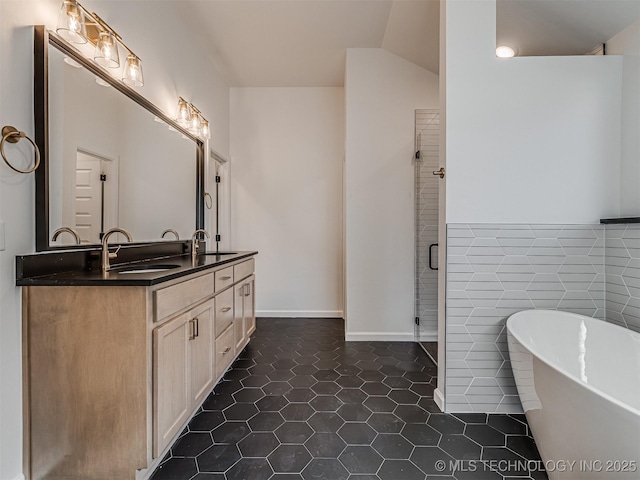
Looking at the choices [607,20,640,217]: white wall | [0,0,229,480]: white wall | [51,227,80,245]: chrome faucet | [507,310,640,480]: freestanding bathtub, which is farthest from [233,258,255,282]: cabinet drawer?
[607,20,640,217]: white wall

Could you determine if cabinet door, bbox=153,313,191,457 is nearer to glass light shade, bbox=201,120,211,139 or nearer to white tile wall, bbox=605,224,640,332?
glass light shade, bbox=201,120,211,139

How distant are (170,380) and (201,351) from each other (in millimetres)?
360

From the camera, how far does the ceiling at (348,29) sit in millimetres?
2078

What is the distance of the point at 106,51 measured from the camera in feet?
5.31

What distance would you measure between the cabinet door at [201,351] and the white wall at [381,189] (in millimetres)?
1583

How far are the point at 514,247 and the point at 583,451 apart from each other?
1.10 metres

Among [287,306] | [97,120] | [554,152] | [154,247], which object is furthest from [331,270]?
[97,120]

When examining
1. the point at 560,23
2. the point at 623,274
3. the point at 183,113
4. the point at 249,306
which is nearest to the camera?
the point at 623,274

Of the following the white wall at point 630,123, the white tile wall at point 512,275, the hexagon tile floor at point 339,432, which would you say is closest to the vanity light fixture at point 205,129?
the hexagon tile floor at point 339,432

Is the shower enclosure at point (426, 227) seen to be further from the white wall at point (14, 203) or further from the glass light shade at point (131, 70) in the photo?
the white wall at point (14, 203)

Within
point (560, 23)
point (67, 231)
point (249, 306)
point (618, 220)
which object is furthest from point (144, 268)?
point (560, 23)

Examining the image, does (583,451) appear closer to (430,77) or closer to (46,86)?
(46,86)

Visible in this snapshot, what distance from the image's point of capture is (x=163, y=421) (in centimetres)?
136

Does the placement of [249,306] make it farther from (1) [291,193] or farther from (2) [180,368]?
(1) [291,193]
